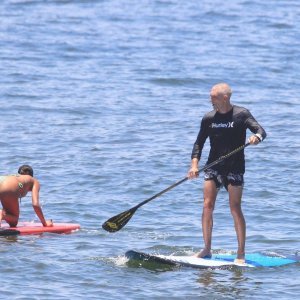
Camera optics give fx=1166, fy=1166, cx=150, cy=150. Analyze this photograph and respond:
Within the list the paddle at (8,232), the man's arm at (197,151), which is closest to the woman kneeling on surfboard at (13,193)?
the paddle at (8,232)

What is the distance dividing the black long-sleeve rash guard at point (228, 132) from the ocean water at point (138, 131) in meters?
1.10

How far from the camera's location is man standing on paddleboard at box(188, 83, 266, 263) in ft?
37.7

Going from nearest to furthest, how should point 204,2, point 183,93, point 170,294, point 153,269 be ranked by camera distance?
point 170,294
point 153,269
point 183,93
point 204,2

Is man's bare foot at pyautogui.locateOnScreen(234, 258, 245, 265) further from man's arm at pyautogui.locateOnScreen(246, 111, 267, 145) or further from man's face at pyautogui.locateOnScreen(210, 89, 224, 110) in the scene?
man's face at pyautogui.locateOnScreen(210, 89, 224, 110)

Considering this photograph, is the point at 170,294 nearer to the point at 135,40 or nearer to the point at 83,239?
the point at 83,239

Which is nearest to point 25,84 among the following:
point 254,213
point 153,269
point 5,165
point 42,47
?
point 42,47

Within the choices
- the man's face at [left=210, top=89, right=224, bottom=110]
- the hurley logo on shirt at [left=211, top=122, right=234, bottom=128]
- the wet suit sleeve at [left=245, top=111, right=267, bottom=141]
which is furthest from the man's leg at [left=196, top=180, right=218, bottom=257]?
the man's face at [left=210, top=89, right=224, bottom=110]

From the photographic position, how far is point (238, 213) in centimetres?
1172

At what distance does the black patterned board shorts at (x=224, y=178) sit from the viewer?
11.6 meters

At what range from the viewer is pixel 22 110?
2292cm

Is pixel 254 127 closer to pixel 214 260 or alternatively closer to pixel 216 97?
pixel 216 97

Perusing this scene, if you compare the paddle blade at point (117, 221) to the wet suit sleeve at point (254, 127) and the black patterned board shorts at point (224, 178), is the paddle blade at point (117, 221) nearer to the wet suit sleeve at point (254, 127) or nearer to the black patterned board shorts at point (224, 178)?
the black patterned board shorts at point (224, 178)

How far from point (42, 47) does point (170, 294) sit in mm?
20626

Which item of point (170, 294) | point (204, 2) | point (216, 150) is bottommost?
point (170, 294)
